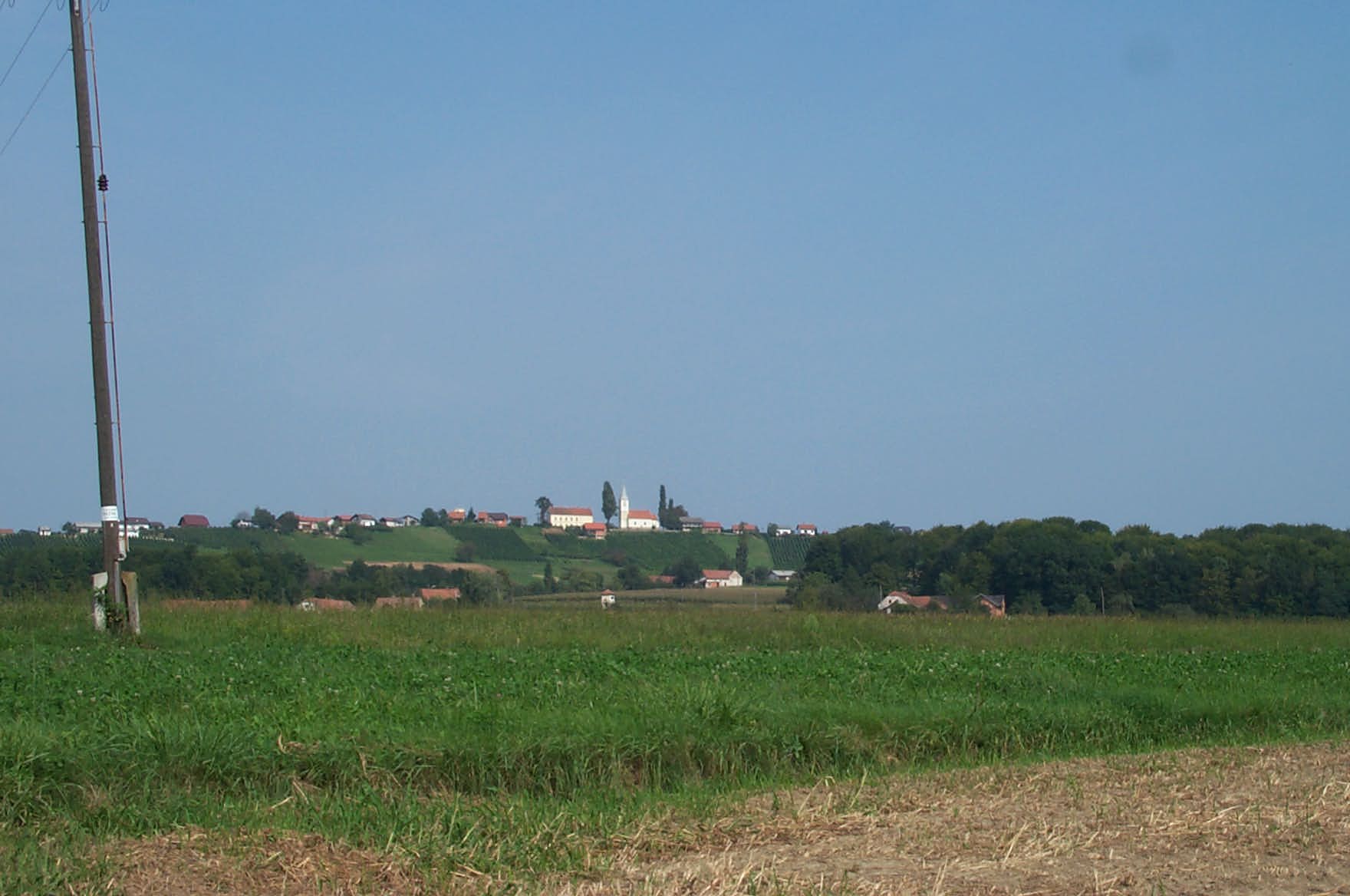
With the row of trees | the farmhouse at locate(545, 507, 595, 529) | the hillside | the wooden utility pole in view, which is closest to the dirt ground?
the wooden utility pole

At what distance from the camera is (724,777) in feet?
33.6

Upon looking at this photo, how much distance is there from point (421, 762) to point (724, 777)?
252 cm

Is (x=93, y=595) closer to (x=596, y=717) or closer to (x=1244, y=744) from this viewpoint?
(x=596, y=717)

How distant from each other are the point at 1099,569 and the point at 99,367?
2739 centimetres

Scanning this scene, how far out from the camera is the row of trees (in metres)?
32.1

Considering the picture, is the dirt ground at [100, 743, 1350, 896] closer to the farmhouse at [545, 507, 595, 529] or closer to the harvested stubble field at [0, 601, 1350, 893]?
the harvested stubble field at [0, 601, 1350, 893]

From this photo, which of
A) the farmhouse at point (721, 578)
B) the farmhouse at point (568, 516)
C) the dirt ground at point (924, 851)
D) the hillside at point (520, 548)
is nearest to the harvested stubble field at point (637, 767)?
the dirt ground at point (924, 851)

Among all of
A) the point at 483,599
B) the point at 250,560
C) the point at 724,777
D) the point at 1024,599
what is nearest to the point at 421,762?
the point at 724,777

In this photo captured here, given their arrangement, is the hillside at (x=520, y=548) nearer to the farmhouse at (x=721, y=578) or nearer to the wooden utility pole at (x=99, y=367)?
the farmhouse at (x=721, y=578)

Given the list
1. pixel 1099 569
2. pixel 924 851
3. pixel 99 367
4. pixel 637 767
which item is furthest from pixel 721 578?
pixel 924 851

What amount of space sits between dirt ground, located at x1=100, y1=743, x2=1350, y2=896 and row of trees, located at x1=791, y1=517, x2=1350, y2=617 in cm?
2004

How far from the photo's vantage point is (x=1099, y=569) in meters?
35.0

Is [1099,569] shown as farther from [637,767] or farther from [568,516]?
[568,516]

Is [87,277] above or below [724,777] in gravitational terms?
above
